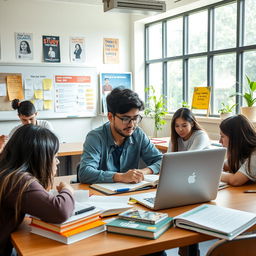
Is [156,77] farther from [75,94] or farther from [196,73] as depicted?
[75,94]

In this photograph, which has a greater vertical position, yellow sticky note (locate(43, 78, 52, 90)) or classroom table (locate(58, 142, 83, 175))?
yellow sticky note (locate(43, 78, 52, 90))

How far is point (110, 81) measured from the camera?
5.65 metres

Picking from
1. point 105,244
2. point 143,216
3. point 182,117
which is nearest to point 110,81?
point 182,117

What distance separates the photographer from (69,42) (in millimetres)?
5312

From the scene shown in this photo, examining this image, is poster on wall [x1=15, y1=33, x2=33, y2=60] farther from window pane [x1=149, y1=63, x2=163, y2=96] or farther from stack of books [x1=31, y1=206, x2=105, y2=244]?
stack of books [x1=31, y1=206, x2=105, y2=244]

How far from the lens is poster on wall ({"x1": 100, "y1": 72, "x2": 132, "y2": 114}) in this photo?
5.58m

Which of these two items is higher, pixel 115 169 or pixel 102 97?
pixel 102 97

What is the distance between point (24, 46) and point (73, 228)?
4.23 metres

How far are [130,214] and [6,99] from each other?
13.1 feet

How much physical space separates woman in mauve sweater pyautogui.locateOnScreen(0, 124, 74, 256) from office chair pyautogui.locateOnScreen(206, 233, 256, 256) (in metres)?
0.53

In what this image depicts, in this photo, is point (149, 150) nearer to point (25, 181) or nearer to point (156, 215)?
point (156, 215)

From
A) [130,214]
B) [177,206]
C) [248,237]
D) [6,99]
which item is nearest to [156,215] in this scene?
[130,214]

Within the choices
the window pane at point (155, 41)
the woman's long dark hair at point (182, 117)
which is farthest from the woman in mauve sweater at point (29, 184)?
the window pane at point (155, 41)

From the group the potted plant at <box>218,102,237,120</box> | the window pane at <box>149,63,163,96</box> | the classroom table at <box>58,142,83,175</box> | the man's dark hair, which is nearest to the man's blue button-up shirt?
the man's dark hair
